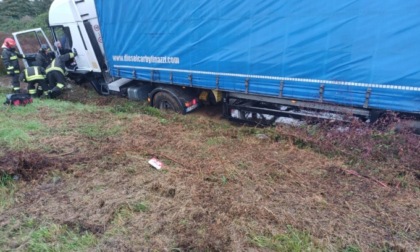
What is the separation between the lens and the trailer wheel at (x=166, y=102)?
711 centimetres

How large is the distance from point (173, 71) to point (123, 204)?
4.13 metres

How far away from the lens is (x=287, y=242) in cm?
258

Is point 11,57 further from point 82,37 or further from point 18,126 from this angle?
point 18,126

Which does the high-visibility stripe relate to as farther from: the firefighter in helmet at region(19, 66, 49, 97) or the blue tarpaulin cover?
the blue tarpaulin cover

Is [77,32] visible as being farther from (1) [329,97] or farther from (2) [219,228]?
(2) [219,228]

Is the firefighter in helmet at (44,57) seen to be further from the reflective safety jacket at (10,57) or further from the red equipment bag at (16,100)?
the red equipment bag at (16,100)

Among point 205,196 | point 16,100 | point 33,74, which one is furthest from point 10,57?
point 205,196

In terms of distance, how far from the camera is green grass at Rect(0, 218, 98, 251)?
2.58m

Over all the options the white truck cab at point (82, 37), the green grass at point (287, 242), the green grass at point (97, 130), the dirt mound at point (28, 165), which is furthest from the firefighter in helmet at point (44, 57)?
the green grass at point (287, 242)

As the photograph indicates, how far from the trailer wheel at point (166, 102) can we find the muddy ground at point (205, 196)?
2.32 m

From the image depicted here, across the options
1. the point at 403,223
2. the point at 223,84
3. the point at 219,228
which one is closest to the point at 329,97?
the point at 223,84

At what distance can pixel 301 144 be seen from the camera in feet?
15.7

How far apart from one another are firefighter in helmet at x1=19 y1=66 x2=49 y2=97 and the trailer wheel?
367cm

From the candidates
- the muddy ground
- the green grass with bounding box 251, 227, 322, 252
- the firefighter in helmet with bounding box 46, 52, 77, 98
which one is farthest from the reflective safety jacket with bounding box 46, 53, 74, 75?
the green grass with bounding box 251, 227, 322, 252
